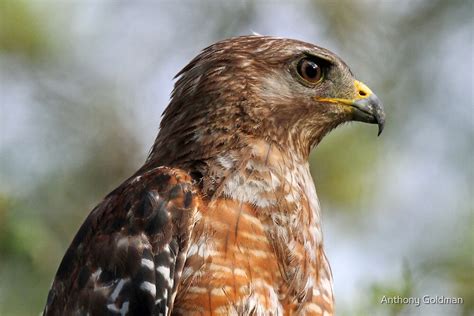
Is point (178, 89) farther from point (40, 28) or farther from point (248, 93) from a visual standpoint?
point (40, 28)

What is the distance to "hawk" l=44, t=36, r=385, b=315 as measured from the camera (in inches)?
232

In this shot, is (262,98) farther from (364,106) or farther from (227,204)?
(227,204)

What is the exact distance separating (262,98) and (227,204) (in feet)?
2.74

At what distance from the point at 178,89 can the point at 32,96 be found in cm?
483

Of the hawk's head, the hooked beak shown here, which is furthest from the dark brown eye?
the hooked beak

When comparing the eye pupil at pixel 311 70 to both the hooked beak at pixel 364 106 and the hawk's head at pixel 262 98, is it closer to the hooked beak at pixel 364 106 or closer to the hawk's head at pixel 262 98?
the hawk's head at pixel 262 98

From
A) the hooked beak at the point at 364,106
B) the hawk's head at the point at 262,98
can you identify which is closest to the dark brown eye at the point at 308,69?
the hawk's head at the point at 262,98

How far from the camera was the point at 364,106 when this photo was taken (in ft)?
23.0

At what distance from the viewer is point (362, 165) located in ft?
38.3

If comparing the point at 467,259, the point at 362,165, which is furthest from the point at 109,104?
the point at 467,259

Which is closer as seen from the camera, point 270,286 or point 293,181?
point 270,286

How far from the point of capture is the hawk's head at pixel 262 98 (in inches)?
259

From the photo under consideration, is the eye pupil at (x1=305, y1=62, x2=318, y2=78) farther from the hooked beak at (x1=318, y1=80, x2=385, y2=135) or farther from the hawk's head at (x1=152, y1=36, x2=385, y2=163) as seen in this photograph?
the hooked beak at (x1=318, y1=80, x2=385, y2=135)

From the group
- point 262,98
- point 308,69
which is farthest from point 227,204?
point 308,69
